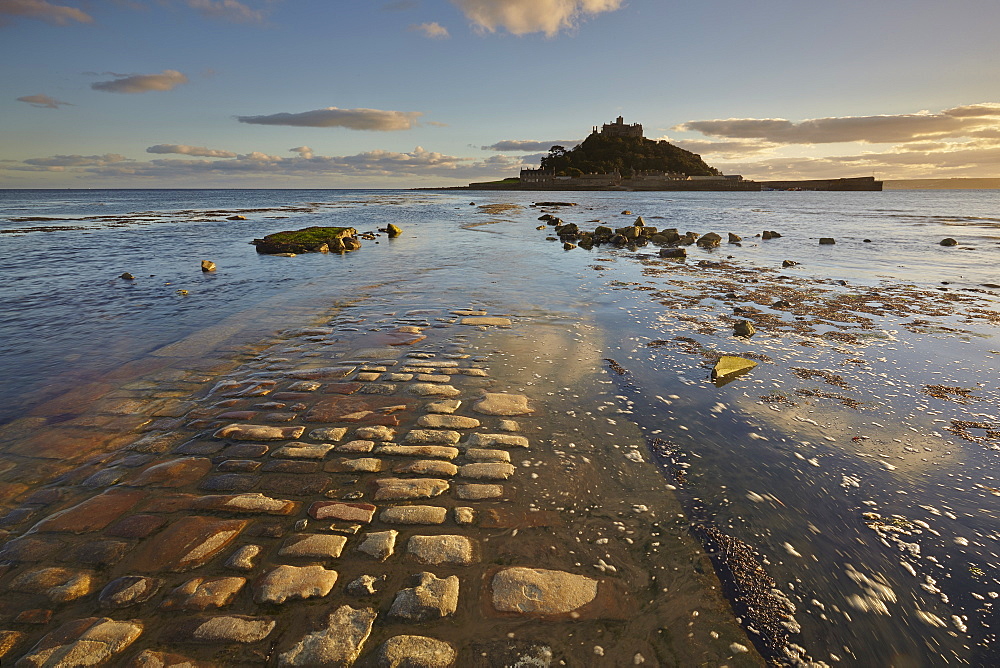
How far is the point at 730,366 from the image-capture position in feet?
24.6

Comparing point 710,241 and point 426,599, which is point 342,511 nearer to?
point 426,599

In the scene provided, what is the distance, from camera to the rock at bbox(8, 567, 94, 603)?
3252 millimetres

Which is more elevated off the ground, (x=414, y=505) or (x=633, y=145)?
(x=633, y=145)

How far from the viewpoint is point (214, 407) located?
6367mm

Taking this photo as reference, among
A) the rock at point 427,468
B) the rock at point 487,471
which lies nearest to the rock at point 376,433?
the rock at point 427,468

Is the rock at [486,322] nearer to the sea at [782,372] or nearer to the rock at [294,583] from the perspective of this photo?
the sea at [782,372]

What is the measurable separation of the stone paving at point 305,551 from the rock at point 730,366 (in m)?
3.25

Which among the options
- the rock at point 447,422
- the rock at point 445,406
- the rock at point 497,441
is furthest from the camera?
the rock at point 445,406

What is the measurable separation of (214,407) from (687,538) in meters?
6.39

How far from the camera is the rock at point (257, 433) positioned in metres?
5.46

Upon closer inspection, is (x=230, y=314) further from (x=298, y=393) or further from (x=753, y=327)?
(x=753, y=327)

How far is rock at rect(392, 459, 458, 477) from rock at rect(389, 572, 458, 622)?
1.38m

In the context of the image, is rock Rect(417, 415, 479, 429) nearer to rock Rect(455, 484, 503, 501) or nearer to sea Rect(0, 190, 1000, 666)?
rock Rect(455, 484, 503, 501)

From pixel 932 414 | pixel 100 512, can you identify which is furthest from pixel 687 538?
pixel 100 512
